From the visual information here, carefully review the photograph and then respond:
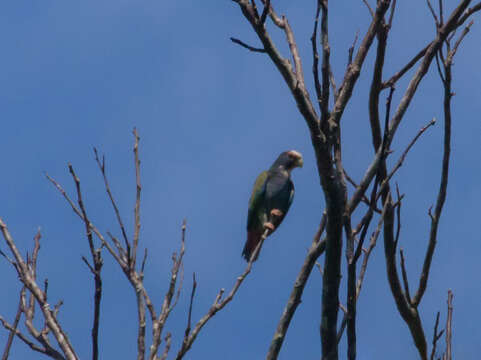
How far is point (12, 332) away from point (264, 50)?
6.13 ft

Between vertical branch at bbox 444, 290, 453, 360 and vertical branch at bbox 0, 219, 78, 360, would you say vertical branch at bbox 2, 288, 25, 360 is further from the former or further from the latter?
vertical branch at bbox 444, 290, 453, 360

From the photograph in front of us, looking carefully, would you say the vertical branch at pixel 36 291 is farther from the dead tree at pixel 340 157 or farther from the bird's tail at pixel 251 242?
the bird's tail at pixel 251 242

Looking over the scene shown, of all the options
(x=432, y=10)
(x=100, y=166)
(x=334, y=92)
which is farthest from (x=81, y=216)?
(x=432, y=10)

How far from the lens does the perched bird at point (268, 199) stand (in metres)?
8.30

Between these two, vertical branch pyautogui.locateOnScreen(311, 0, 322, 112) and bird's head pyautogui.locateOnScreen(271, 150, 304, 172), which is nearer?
vertical branch pyautogui.locateOnScreen(311, 0, 322, 112)

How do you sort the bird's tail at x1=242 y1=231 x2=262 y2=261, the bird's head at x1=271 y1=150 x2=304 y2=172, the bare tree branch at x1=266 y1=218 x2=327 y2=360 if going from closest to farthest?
the bare tree branch at x1=266 y1=218 x2=327 y2=360 < the bird's tail at x1=242 y1=231 x2=262 y2=261 < the bird's head at x1=271 y1=150 x2=304 y2=172

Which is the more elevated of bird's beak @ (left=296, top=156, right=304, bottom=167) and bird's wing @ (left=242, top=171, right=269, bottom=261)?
bird's beak @ (left=296, top=156, right=304, bottom=167)

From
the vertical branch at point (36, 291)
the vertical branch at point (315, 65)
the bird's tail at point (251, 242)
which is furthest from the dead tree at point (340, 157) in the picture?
the bird's tail at point (251, 242)

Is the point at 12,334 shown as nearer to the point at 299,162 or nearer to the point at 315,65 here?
the point at 315,65

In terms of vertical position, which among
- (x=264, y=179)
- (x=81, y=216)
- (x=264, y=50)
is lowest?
(x=81, y=216)

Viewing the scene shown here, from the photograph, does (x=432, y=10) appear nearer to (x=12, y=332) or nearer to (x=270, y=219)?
(x=12, y=332)

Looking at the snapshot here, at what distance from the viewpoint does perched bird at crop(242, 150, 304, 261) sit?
8297mm

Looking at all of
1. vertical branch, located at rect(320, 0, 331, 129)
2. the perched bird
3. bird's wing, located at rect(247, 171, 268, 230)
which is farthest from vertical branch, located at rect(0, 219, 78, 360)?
bird's wing, located at rect(247, 171, 268, 230)

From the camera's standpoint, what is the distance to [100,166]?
3646mm
